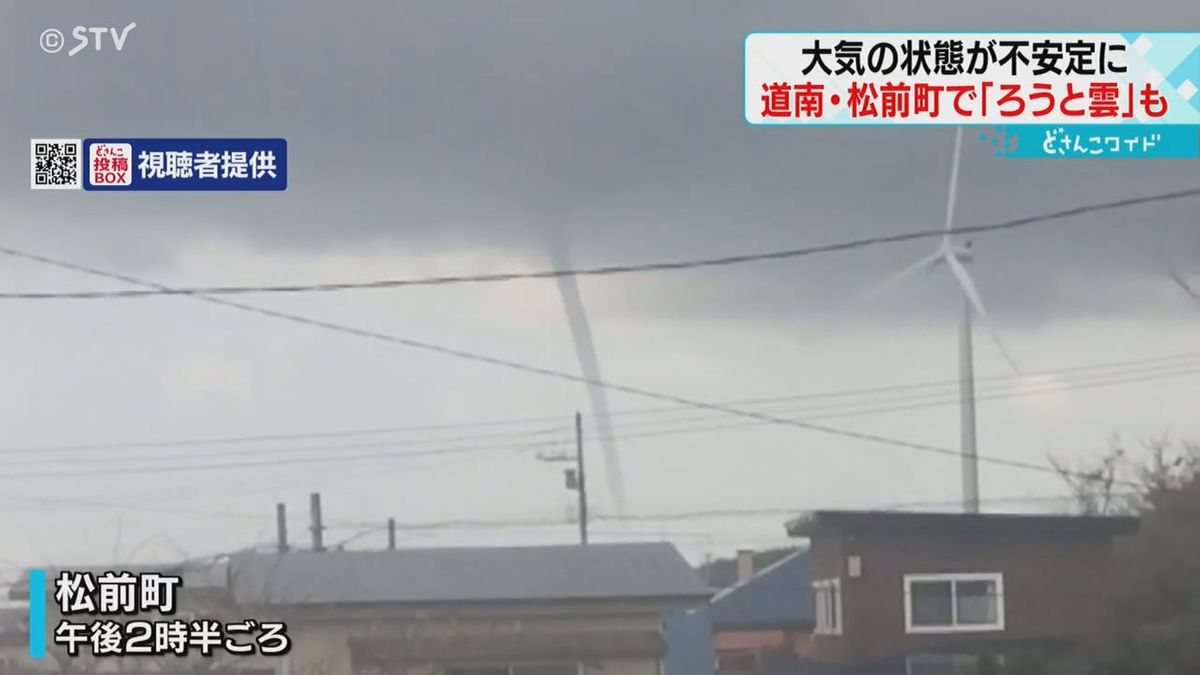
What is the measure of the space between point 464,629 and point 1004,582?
2130 mm

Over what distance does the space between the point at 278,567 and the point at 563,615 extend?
1.06m

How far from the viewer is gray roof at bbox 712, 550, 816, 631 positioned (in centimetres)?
614

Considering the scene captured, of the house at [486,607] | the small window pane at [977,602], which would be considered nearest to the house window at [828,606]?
the small window pane at [977,602]

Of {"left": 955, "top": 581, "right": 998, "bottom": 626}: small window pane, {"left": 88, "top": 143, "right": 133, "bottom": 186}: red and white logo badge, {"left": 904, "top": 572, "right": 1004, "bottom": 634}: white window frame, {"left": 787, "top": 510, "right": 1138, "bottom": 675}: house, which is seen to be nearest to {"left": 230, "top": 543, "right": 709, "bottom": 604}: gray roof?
{"left": 787, "top": 510, "right": 1138, "bottom": 675}: house

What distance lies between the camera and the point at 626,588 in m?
5.99

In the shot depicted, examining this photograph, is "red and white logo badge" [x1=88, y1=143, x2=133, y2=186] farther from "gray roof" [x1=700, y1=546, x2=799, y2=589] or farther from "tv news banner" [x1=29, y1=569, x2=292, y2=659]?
"gray roof" [x1=700, y1=546, x2=799, y2=589]

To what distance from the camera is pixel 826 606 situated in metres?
6.30

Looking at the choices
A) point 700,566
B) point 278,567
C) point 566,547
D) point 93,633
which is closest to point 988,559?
point 700,566

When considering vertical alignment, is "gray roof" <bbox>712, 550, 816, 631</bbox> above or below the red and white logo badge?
below

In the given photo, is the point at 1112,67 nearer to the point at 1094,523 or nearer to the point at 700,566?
the point at 1094,523

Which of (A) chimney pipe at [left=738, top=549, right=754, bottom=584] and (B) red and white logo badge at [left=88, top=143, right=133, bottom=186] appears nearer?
(B) red and white logo badge at [left=88, top=143, right=133, bottom=186]

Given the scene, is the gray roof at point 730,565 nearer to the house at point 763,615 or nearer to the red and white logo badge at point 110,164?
the house at point 763,615

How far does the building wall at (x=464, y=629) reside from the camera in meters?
5.77

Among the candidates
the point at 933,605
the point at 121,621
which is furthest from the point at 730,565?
the point at 121,621
